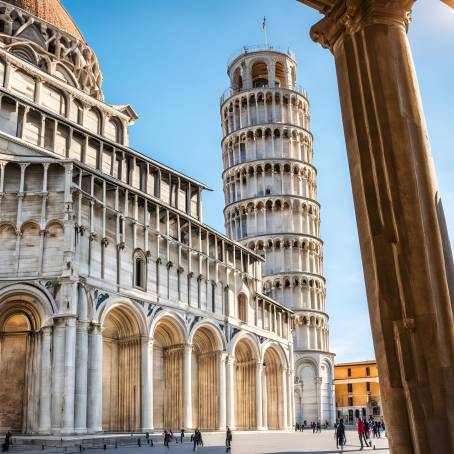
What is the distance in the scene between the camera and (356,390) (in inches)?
3652

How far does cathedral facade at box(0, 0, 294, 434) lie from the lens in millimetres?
30000

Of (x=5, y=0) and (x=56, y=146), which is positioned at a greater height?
(x=5, y=0)

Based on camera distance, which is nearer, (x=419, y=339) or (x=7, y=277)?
(x=419, y=339)

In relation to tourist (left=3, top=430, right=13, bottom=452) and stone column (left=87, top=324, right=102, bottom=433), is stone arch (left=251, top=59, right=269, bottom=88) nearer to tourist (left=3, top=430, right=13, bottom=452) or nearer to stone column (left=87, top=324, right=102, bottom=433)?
stone column (left=87, top=324, right=102, bottom=433)

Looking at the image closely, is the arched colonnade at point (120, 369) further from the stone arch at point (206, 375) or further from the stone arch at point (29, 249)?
the stone arch at point (29, 249)

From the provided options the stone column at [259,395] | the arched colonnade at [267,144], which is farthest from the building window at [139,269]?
the arched colonnade at [267,144]

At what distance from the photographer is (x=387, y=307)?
5.87m

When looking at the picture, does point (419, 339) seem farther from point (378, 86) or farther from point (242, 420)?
point (242, 420)

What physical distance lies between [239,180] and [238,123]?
688 centimetres

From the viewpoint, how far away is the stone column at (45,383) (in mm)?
28438

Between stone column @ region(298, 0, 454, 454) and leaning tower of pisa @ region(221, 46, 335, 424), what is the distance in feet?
172

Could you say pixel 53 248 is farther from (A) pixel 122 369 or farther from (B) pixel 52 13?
(B) pixel 52 13

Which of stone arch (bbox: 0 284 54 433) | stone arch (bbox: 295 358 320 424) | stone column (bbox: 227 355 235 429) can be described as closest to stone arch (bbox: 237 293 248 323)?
stone column (bbox: 227 355 235 429)

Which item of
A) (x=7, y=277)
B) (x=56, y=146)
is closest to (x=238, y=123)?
(x=56, y=146)
